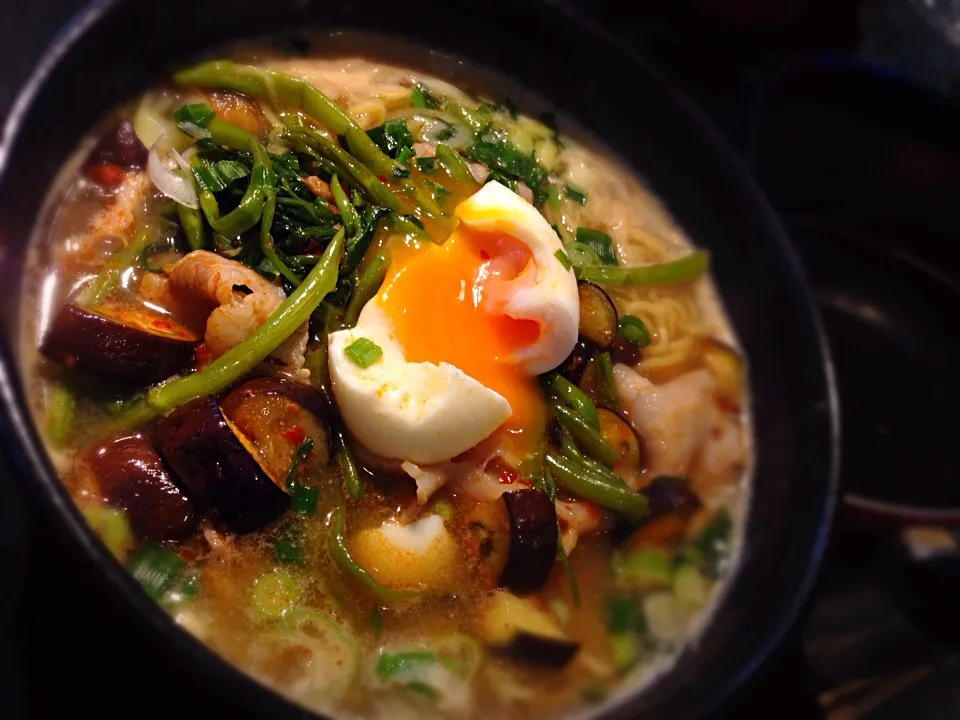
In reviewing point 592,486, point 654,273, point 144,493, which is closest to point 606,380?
point 592,486

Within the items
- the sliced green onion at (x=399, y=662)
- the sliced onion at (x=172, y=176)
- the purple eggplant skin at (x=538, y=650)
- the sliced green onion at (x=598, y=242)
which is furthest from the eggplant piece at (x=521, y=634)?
the sliced onion at (x=172, y=176)

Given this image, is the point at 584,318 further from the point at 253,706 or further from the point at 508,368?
the point at 253,706

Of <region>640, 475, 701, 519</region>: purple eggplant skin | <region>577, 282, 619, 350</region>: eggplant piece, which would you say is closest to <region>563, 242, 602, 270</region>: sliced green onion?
<region>577, 282, 619, 350</region>: eggplant piece

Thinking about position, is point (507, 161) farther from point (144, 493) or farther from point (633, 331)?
point (144, 493)

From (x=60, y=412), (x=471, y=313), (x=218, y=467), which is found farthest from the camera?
(x=471, y=313)

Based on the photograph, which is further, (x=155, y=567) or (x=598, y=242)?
(x=598, y=242)

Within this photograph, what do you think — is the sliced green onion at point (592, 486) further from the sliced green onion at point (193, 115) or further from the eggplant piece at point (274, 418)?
the sliced green onion at point (193, 115)
